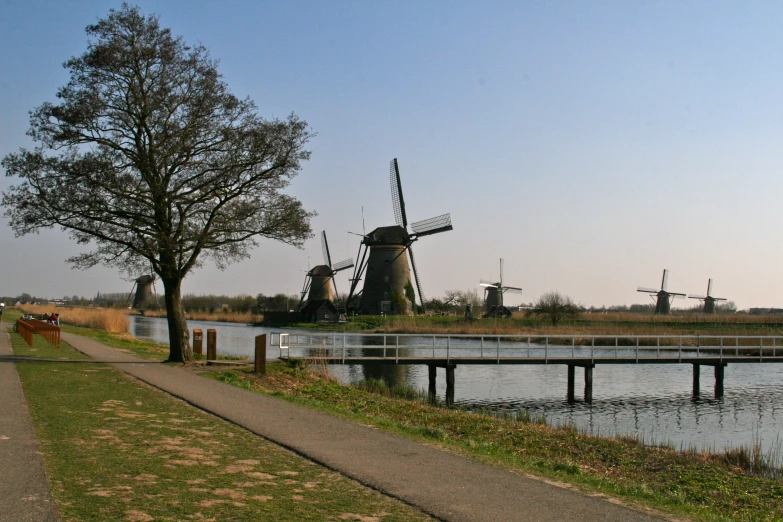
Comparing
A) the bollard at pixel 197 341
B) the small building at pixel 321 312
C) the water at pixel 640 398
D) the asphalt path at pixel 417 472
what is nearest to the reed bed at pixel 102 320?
the water at pixel 640 398

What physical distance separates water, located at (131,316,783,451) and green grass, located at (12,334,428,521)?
33.0 ft

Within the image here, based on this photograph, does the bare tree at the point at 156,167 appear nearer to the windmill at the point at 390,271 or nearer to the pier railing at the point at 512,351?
the pier railing at the point at 512,351

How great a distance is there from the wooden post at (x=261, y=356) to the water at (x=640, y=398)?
232 inches

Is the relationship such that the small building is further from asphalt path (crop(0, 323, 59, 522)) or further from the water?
asphalt path (crop(0, 323, 59, 522))

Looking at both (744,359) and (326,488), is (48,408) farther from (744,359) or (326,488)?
(744,359)

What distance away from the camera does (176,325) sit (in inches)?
937

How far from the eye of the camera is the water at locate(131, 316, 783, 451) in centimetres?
1897

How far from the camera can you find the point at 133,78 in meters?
21.7

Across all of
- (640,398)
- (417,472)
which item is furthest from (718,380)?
(417,472)

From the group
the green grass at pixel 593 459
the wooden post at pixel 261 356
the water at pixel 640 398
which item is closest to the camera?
the green grass at pixel 593 459

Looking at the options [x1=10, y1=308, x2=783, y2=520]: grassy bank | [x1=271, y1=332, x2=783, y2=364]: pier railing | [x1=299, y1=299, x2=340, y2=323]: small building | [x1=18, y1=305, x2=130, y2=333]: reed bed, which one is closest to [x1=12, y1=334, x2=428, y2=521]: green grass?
[x1=10, y1=308, x2=783, y2=520]: grassy bank

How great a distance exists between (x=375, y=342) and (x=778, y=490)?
37.9 meters

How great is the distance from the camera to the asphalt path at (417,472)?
694cm

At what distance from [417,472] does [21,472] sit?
4.32 meters
